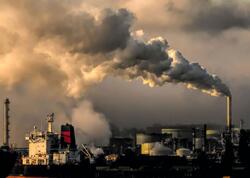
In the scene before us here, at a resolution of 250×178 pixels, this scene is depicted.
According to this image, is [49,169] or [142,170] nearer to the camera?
[142,170]

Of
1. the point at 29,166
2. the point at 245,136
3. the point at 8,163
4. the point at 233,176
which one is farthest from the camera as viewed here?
the point at 29,166

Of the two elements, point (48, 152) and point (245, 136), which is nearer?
point (245, 136)

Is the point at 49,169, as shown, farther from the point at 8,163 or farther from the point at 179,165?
the point at 8,163

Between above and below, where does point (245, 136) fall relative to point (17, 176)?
above

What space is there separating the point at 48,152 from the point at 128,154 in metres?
26.5

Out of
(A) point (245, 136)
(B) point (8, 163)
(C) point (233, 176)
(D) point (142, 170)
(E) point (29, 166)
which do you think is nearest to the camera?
(B) point (8, 163)

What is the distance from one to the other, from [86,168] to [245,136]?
1869 inches

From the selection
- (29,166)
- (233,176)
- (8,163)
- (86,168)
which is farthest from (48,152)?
(8,163)

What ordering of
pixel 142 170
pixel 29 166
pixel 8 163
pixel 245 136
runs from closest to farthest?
1. pixel 8 163
2. pixel 142 170
3. pixel 245 136
4. pixel 29 166

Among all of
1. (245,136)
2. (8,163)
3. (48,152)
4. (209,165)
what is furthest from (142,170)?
(8,163)

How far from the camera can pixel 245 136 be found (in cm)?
17325

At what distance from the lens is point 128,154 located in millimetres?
191250

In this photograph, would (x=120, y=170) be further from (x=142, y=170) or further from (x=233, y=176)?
(x=233, y=176)

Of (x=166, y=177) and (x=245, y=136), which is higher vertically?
(x=245, y=136)
